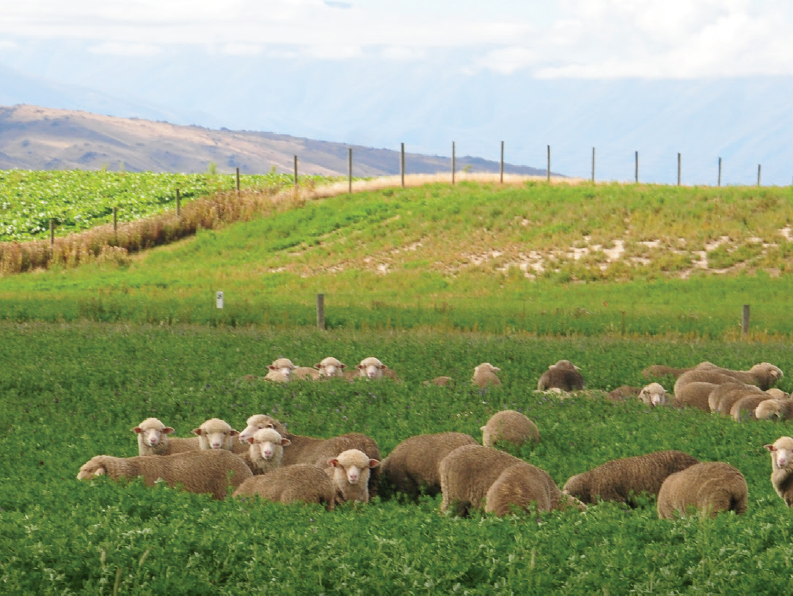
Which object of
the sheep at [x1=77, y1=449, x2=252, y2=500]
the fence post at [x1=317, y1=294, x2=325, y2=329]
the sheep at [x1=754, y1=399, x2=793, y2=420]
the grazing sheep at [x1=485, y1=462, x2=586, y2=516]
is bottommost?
the fence post at [x1=317, y1=294, x2=325, y2=329]

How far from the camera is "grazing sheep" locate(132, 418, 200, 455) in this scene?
14281mm

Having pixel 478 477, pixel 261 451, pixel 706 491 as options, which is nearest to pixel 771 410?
pixel 706 491

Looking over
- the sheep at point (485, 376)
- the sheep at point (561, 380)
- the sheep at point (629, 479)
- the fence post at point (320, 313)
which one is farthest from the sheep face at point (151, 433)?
the fence post at point (320, 313)

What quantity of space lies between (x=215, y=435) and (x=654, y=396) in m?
8.76

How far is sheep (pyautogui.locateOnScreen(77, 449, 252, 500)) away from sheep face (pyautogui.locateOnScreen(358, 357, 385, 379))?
322 inches

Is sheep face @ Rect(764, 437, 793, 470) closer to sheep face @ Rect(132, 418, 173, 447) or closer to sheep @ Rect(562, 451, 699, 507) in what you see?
sheep @ Rect(562, 451, 699, 507)

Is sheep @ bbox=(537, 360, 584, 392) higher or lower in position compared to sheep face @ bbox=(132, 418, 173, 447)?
lower

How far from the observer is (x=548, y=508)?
1118 centimetres

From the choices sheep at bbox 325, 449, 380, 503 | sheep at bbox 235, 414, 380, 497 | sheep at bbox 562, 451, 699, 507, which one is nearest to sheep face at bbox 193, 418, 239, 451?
sheep at bbox 235, 414, 380, 497

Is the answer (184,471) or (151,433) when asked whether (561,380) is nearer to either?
(151,433)

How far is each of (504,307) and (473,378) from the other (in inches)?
621

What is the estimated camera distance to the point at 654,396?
18750mm

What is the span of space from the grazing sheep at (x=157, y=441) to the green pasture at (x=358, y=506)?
0.51 meters

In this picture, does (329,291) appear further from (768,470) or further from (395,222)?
(768,470)
